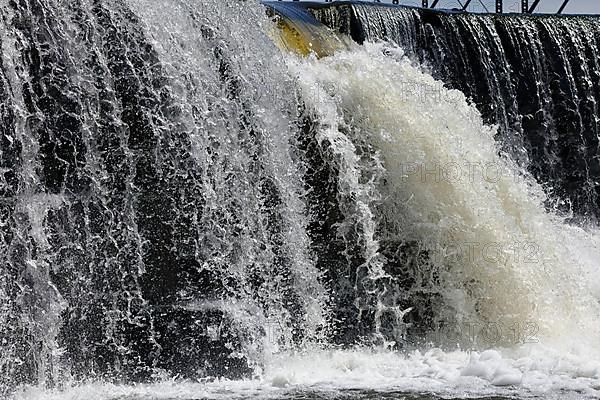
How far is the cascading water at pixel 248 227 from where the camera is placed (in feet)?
21.7

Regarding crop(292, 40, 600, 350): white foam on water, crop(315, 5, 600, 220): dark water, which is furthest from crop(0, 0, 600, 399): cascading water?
crop(315, 5, 600, 220): dark water

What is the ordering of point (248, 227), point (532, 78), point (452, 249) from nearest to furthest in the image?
point (248, 227) → point (452, 249) → point (532, 78)

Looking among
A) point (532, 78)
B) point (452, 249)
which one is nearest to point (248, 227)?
point (452, 249)

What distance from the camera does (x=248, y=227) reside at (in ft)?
23.8

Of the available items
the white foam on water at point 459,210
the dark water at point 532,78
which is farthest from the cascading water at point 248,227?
the dark water at point 532,78

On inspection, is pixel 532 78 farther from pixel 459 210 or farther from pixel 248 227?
pixel 248 227

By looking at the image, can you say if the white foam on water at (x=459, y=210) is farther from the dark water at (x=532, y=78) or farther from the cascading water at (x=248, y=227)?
the dark water at (x=532, y=78)

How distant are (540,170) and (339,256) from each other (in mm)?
5931

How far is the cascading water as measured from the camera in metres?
6.62

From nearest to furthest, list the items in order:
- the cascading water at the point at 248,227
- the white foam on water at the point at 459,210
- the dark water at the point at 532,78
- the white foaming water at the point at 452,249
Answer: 1. the cascading water at the point at 248,227
2. the white foaming water at the point at 452,249
3. the white foam on water at the point at 459,210
4. the dark water at the point at 532,78

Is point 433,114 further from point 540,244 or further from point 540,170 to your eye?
point 540,170

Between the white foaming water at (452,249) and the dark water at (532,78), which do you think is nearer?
the white foaming water at (452,249)

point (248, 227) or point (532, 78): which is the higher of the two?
point (532, 78)

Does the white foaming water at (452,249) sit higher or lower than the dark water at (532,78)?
lower
